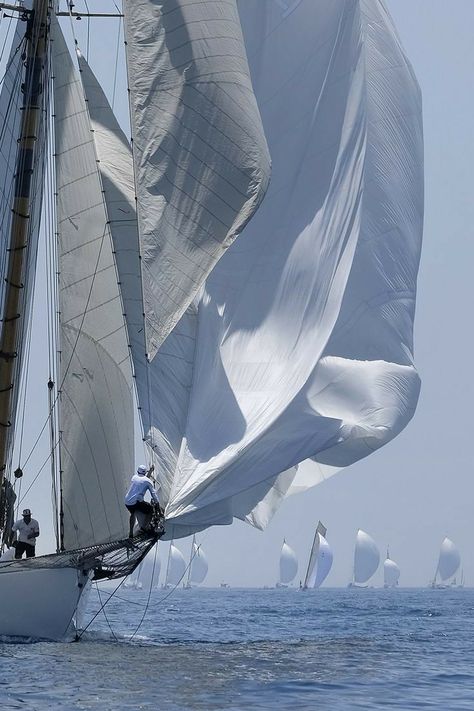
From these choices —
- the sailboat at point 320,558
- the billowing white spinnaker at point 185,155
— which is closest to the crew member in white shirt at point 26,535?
the billowing white spinnaker at point 185,155

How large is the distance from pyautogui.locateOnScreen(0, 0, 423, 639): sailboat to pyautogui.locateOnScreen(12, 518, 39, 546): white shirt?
2.17 ft

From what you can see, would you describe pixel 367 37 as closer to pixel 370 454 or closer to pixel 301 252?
pixel 301 252

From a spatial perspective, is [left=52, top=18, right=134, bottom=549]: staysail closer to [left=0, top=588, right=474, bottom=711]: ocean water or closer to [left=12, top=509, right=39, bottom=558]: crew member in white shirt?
[left=12, top=509, right=39, bottom=558]: crew member in white shirt

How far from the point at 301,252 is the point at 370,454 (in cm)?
416

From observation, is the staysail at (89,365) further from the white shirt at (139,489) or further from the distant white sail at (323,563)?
the distant white sail at (323,563)

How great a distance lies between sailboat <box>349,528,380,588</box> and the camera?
155 metres

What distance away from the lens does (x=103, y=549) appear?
25.1m

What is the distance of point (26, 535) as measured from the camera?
25.9 metres

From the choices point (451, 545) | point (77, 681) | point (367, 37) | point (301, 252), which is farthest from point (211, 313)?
point (451, 545)

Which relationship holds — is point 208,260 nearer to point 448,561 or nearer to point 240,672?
point 240,672

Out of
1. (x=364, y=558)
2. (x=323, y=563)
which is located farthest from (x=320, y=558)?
(x=364, y=558)

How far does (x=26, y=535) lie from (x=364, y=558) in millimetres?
134479

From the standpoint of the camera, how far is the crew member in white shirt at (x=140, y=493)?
2420cm

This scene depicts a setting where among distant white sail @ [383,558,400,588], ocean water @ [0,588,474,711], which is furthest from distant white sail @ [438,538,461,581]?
ocean water @ [0,588,474,711]
